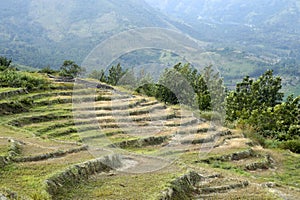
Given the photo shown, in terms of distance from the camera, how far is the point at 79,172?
1394cm

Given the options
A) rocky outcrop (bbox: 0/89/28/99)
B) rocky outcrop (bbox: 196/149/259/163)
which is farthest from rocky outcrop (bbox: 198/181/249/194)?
rocky outcrop (bbox: 0/89/28/99)

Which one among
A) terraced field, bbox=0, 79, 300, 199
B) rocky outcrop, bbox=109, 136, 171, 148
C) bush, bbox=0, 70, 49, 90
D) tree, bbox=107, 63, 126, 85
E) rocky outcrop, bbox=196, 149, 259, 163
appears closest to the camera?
terraced field, bbox=0, 79, 300, 199

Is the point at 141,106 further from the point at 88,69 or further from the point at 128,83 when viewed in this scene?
the point at 128,83

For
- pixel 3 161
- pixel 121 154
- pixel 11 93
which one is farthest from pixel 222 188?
pixel 11 93

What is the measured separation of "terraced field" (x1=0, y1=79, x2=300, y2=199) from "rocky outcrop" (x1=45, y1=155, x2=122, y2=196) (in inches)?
1.8

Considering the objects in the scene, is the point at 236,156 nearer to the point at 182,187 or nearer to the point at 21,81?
the point at 182,187

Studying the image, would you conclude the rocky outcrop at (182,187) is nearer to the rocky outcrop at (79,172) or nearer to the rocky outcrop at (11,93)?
the rocky outcrop at (79,172)

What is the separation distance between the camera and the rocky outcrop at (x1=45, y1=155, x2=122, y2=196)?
12055 millimetres

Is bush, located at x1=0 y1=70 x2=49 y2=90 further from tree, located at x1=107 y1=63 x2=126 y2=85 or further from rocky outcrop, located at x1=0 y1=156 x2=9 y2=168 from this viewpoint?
tree, located at x1=107 y1=63 x2=126 y2=85

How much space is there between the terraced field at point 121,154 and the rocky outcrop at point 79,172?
46 mm

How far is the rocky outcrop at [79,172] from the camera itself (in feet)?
39.5

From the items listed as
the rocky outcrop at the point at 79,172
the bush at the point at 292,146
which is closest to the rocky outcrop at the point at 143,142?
the rocky outcrop at the point at 79,172

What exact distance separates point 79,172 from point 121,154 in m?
5.42

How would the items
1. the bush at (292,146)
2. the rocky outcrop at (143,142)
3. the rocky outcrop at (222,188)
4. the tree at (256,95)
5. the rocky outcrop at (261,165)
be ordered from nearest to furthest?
1. the rocky outcrop at (222,188)
2. the rocky outcrop at (261,165)
3. the rocky outcrop at (143,142)
4. the bush at (292,146)
5. the tree at (256,95)
